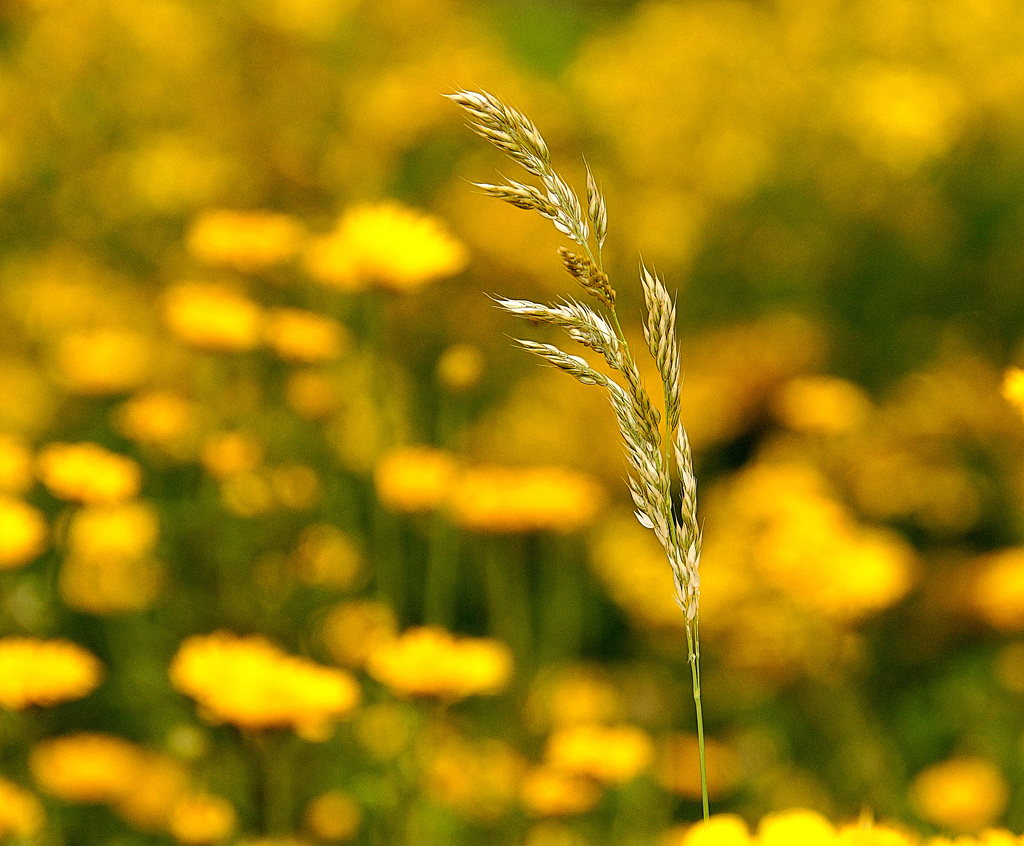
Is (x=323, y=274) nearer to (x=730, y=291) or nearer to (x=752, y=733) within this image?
(x=752, y=733)

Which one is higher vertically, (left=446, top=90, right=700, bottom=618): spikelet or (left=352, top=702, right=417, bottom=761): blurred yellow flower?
(left=446, top=90, right=700, bottom=618): spikelet

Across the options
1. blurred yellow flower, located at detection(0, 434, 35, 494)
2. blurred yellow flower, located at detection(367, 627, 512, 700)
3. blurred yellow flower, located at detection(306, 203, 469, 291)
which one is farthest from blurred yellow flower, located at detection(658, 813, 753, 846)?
blurred yellow flower, located at detection(0, 434, 35, 494)

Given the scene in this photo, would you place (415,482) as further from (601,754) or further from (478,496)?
(601,754)

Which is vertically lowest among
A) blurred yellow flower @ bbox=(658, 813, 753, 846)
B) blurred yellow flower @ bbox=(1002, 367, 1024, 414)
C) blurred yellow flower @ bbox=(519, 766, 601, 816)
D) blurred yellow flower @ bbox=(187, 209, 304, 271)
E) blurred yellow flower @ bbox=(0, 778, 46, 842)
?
blurred yellow flower @ bbox=(519, 766, 601, 816)

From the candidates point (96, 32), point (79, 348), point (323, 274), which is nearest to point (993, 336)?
point (323, 274)

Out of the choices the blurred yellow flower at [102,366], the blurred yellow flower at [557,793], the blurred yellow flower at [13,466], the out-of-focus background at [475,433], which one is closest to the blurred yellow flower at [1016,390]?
the out-of-focus background at [475,433]

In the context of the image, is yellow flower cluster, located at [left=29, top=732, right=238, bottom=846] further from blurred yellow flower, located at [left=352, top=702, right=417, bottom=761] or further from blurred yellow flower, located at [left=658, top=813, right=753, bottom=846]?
blurred yellow flower, located at [left=658, top=813, right=753, bottom=846]

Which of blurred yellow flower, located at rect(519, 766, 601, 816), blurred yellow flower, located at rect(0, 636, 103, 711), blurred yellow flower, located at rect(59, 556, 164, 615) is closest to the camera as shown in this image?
blurred yellow flower, located at rect(0, 636, 103, 711)
